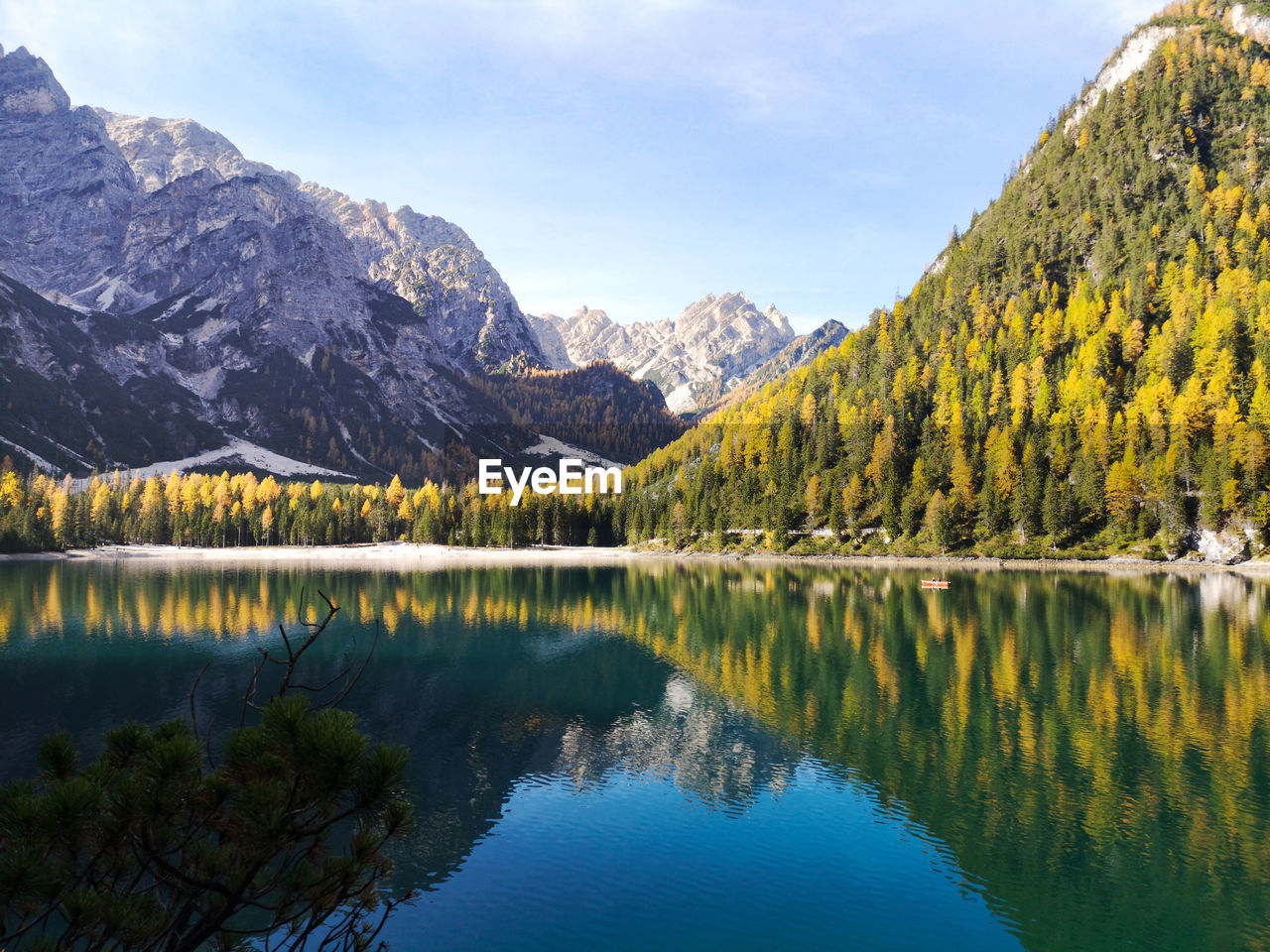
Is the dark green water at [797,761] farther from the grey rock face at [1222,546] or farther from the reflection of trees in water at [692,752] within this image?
the grey rock face at [1222,546]

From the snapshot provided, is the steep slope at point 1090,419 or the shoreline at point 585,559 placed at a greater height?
the steep slope at point 1090,419

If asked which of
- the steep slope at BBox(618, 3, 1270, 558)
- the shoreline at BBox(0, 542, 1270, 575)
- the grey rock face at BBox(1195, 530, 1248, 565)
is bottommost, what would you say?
the shoreline at BBox(0, 542, 1270, 575)

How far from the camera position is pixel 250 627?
72750mm

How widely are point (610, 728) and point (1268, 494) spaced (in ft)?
423

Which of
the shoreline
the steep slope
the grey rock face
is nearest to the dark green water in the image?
the shoreline

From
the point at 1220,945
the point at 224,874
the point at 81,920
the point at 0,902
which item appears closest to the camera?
the point at 0,902

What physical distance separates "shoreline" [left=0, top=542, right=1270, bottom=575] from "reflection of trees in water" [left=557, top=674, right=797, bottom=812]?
107 m

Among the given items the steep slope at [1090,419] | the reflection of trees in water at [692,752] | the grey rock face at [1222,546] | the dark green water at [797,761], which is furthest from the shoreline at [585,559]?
the reflection of trees in water at [692,752]

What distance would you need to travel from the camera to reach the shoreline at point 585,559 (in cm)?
12394

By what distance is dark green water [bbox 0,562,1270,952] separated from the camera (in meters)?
21.5

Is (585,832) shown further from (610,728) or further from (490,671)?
(490,671)

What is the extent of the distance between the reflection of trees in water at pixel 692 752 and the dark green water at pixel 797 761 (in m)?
0.19

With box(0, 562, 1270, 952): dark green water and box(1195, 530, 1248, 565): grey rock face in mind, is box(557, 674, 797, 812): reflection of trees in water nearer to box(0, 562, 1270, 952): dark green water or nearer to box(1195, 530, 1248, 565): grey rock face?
box(0, 562, 1270, 952): dark green water

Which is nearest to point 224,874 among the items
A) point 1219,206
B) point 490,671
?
point 490,671
